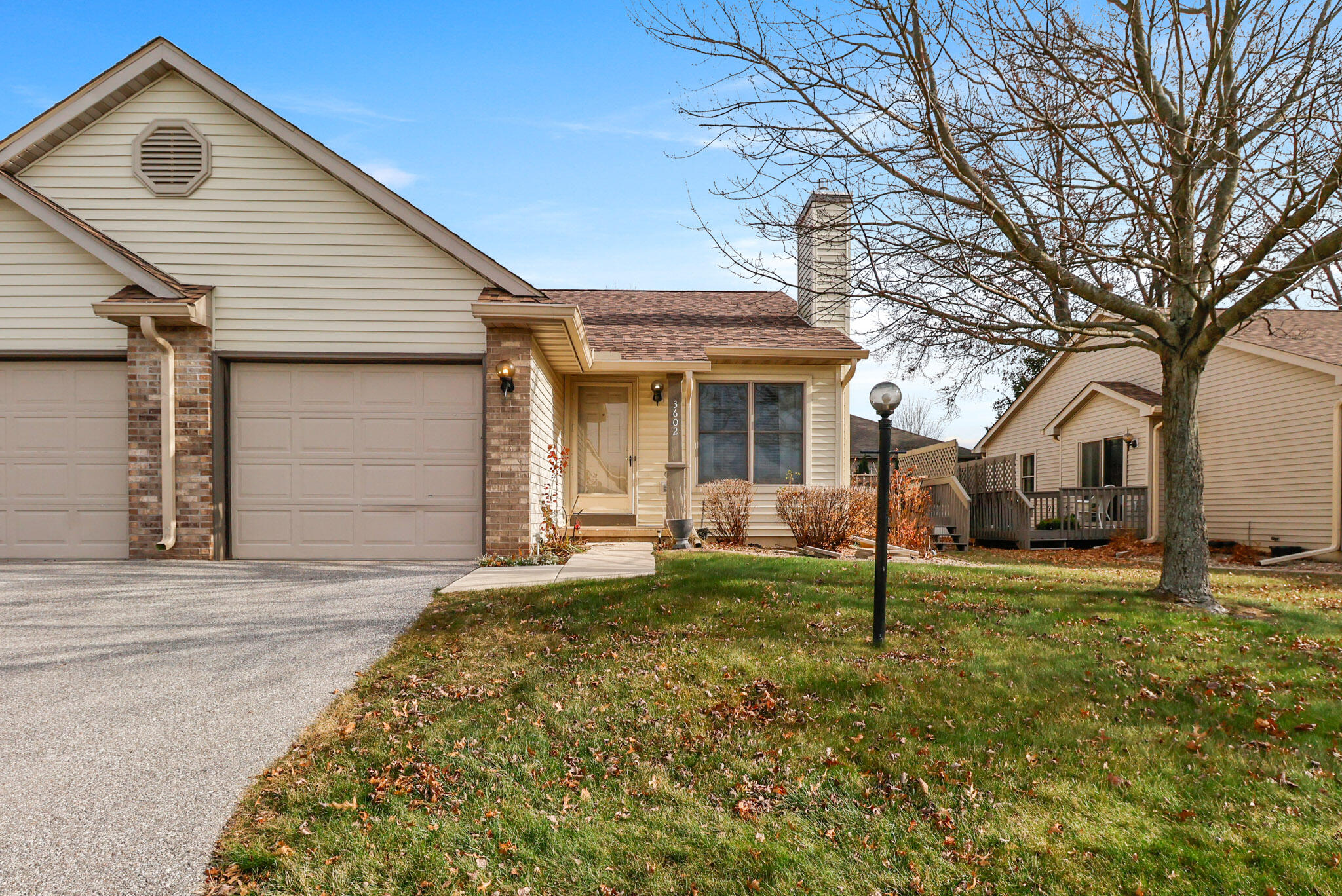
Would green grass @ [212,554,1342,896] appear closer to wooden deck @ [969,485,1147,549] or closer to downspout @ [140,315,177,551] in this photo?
downspout @ [140,315,177,551]

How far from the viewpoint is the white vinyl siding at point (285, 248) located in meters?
9.32

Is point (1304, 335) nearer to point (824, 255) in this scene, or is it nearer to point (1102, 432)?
point (1102, 432)

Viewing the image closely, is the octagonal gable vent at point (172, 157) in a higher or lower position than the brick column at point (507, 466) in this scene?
higher

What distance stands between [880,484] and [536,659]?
2.70 m

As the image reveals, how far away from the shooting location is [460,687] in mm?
4738

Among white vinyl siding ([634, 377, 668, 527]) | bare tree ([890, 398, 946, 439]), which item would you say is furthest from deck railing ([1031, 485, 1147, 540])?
bare tree ([890, 398, 946, 439])

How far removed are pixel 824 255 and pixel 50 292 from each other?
11454 mm

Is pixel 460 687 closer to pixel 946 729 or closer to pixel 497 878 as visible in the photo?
pixel 497 878

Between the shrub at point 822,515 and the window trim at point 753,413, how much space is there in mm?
1181

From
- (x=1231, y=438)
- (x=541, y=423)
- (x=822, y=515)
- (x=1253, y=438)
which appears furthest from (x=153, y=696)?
(x=1231, y=438)

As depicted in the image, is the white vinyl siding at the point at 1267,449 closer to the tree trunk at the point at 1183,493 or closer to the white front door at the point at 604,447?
the tree trunk at the point at 1183,493

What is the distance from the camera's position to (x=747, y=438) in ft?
42.9

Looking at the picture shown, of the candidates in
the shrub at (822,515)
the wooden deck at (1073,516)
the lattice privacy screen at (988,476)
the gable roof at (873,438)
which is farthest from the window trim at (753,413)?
the gable roof at (873,438)

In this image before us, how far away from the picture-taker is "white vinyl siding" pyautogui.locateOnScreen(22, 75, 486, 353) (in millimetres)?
9320
